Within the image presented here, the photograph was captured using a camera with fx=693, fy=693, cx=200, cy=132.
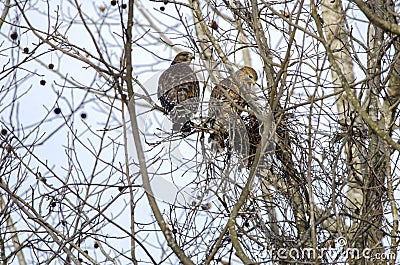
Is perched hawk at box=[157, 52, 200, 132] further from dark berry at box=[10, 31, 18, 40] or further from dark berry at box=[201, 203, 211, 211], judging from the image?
dark berry at box=[10, 31, 18, 40]

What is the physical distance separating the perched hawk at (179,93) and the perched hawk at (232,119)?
14 cm

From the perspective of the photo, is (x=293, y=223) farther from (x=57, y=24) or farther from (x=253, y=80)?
(x=57, y=24)

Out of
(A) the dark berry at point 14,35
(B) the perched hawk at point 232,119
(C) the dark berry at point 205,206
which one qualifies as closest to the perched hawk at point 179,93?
(B) the perched hawk at point 232,119

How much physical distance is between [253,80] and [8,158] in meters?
1.96

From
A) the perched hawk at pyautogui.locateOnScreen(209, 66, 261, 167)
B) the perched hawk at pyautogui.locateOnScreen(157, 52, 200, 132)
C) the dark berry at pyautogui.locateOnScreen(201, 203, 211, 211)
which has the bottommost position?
the dark berry at pyautogui.locateOnScreen(201, 203, 211, 211)

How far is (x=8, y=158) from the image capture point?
5.20 metres

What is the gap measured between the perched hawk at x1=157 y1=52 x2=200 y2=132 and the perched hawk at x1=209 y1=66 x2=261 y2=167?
0.45 ft

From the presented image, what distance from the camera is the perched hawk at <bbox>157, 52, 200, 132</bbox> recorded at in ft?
13.9

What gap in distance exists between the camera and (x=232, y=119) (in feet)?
13.2

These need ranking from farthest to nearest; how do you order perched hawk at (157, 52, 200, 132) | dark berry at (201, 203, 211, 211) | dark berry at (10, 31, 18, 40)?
dark berry at (10, 31, 18, 40) → perched hawk at (157, 52, 200, 132) → dark berry at (201, 203, 211, 211)

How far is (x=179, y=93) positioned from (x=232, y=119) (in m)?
0.67

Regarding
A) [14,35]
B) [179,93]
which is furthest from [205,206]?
[14,35]

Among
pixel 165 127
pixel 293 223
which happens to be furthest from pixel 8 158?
pixel 293 223

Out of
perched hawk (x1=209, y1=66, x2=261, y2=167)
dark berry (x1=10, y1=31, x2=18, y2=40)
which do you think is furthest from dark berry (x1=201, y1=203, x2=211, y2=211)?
dark berry (x1=10, y1=31, x2=18, y2=40)
